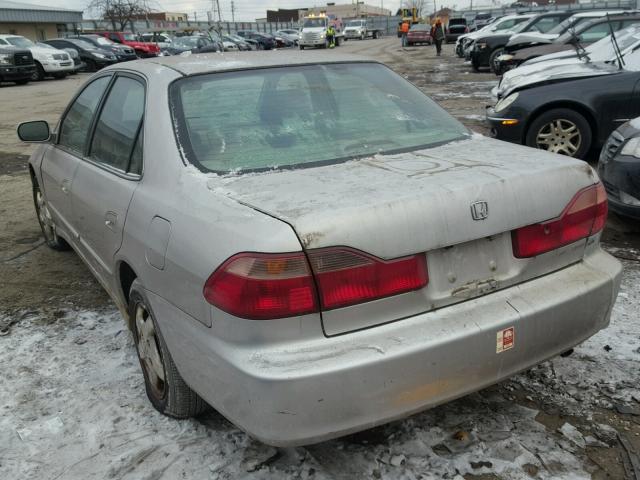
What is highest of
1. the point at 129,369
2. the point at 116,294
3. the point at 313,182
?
the point at 313,182

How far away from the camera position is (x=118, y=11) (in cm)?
5925

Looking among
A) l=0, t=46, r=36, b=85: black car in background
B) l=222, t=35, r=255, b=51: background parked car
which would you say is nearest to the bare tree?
l=222, t=35, r=255, b=51: background parked car

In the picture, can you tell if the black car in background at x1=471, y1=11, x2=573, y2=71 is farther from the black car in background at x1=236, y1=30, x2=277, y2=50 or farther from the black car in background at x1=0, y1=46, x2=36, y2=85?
the black car in background at x1=236, y1=30, x2=277, y2=50

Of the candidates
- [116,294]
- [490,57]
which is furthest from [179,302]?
[490,57]

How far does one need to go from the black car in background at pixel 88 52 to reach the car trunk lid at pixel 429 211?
27.6m

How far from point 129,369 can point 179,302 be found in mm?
1151

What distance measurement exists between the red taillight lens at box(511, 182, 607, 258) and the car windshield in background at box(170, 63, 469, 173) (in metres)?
0.73

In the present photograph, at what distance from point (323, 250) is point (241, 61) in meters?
1.62

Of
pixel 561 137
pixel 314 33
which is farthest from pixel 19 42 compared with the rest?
pixel 561 137

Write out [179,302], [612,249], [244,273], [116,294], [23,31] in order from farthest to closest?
1. [23,31]
2. [612,249]
3. [116,294]
4. [179,302]
5. [244,273]

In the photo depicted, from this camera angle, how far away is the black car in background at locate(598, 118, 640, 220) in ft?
14.7

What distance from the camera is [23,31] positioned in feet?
159

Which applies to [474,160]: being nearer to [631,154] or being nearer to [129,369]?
[129,369]

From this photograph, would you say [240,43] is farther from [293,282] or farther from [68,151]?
[293,282]
